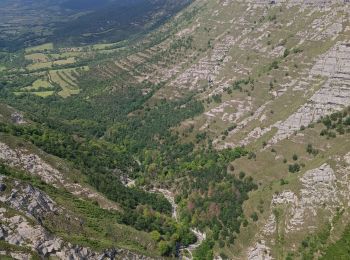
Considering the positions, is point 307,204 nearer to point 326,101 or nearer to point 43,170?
point 326,101

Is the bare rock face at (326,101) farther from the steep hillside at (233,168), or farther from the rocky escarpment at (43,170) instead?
the rocky escarpment at (43,170)

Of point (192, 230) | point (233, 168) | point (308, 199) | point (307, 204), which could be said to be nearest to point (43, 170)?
point (192, 230)

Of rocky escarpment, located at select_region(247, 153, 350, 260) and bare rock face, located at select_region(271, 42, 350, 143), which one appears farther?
Result: bare rock face, located at select_region(271, 42, 350, 143)

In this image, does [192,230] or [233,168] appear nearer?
[192,230]

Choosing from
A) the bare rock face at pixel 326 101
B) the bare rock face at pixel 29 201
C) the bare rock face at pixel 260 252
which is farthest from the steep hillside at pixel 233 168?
the bare rock face at pixel 29 201

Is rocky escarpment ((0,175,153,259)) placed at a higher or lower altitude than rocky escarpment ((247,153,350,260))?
higher

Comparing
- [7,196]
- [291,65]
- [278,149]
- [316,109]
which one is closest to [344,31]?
[291,65]

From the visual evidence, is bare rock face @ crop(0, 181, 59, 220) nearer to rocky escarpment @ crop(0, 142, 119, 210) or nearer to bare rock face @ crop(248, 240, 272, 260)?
rocky escarpment @ crop(0, 142, 119, 210)

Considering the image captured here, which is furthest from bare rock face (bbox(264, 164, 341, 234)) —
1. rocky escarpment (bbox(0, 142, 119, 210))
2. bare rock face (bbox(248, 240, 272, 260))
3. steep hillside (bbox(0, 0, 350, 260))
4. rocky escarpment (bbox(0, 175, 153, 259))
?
rocky escarpment (bbox(0, 142, 119, 210))

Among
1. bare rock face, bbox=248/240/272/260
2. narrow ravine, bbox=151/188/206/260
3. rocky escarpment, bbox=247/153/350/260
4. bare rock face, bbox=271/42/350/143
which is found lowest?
narrow ravine, bbox=151/188/206/260
